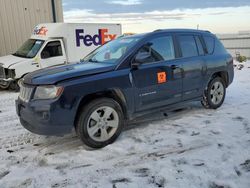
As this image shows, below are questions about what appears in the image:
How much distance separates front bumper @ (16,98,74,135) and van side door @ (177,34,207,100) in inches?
98.3

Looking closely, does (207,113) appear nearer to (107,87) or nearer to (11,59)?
(107,87)

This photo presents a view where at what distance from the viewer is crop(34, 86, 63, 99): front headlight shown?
3.95 metres

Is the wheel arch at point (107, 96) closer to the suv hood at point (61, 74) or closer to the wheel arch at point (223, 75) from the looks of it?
the suv hood at point (61, 74)

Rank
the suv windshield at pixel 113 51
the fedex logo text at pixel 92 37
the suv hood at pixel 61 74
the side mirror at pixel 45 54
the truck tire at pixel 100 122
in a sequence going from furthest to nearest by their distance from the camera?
the fedex logo text at pixel 92 37 < the side mirror at pixel 45 54 < the suv windshield at pixel 113 51 < the truck tire at pixel 100 122 < the suv hood at pixel 61 74

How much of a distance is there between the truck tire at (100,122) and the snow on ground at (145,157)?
0.16 metres

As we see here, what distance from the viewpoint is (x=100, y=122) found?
4.34m

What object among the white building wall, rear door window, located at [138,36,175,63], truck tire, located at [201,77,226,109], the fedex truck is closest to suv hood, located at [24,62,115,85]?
rear door window, located at [138,36,175,63]

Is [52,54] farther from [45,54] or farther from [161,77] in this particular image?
[161,77]

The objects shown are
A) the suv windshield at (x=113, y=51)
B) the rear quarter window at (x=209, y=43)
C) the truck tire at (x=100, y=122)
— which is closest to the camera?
the truck tire at (x=100, y=122)

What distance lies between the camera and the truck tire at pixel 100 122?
13.7ft

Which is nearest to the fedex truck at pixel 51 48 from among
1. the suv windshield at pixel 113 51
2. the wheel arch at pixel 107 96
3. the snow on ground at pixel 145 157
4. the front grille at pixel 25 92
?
the snow on ground at pixel 145 157

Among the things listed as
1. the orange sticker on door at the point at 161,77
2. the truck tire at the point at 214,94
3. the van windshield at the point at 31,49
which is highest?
the van windshield at the point at 31,49

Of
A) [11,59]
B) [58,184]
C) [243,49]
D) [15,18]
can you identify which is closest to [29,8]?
[15,18]

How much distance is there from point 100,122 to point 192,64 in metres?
2.31
